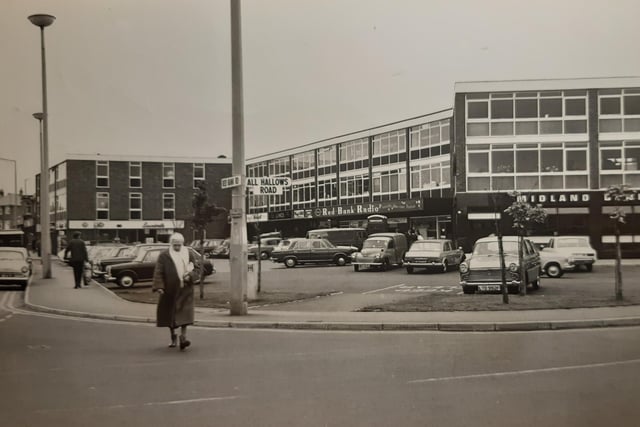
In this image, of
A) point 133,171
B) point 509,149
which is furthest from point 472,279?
point 133,171

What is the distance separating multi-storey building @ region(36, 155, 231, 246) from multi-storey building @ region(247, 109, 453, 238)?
4892mm

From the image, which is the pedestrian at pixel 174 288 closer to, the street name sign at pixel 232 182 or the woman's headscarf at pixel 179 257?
the woman's headscarf at pixel 179 257

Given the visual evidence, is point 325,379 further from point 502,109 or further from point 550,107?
point 502,109

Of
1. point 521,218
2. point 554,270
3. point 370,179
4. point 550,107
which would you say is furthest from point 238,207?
point 370,179

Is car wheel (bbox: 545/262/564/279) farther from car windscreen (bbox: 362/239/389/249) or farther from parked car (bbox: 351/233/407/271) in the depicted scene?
car windscreen (bbox: 362/239/389/249)

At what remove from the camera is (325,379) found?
25.1 ft

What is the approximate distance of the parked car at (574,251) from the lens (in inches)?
1070

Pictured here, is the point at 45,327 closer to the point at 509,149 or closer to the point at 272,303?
the point at 272,303

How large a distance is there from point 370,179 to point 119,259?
33063mm

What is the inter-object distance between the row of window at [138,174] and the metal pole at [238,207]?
33206 mm

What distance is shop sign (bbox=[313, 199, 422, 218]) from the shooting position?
48.1 m

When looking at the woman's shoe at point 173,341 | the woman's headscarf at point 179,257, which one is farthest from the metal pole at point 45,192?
the woman's shoe at point 173,341

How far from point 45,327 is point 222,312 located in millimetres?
3623

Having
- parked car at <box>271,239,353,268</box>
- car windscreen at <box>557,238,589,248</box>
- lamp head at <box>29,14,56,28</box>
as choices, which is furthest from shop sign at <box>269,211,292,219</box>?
lamp head at <box>29,14,56,28</box>
